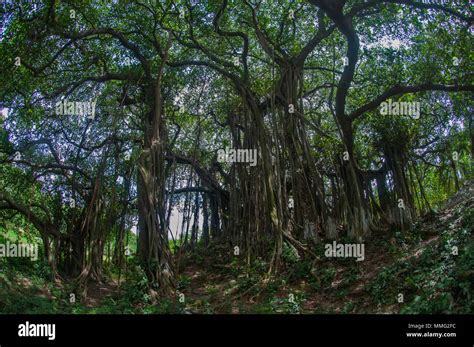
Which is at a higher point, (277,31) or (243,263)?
(277,31)

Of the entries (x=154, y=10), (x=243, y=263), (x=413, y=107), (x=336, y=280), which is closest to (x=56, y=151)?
(x=154, y=10)

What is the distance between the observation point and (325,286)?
21.3 feet

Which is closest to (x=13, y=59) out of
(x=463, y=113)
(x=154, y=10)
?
(x=154, y=10)

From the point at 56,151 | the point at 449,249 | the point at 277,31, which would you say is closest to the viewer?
the point at 449,249

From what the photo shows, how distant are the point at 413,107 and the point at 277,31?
3297 mm

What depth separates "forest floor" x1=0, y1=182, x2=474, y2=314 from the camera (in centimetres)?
486

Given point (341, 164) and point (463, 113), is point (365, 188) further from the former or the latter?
point (463, 113)

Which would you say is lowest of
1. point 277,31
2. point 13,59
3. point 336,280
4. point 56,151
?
point 336,280

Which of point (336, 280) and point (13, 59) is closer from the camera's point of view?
point (336, 280)

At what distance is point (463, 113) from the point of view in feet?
32.4

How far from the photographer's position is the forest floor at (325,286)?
486 cm

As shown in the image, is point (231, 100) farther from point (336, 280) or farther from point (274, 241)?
point (336, 280)

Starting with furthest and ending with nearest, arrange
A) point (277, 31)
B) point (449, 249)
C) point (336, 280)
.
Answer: point (277, 31), point (336, 280), point (449, 249)

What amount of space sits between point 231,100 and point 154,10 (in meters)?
2.63
